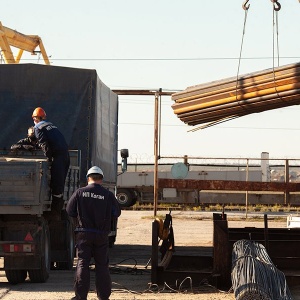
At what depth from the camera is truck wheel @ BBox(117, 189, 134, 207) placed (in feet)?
141

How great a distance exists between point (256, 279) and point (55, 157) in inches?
169

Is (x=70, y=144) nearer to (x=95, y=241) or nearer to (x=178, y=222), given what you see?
(x=95, y=241)

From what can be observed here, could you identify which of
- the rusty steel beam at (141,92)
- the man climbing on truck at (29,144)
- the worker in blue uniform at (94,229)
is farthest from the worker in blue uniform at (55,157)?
the rusty steel beam at (141,92)

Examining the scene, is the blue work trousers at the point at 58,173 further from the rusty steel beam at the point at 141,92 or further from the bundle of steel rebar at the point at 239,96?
the rusty steel beam at the point at 141,92

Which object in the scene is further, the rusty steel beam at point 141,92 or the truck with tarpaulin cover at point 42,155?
the rusty steel beam at point 141,92

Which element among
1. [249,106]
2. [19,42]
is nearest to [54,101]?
[249,106]

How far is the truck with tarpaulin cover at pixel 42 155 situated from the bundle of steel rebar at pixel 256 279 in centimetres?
187

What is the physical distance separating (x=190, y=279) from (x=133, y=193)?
30508 millimetres

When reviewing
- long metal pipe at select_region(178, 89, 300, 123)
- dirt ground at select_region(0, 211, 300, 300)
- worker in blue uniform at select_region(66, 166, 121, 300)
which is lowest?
dirt ground at select_region(0, 211, 300, 300)

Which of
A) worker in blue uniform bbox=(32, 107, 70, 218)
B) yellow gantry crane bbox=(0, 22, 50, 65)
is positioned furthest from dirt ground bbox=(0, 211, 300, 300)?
yellow gantry crane bbox=(0, 22, 50, 65)

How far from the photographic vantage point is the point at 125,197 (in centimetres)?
4322

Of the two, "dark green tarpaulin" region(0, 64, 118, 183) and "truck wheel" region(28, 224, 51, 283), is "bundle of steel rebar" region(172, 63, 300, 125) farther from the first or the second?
"truck wheel" region(28, 224, 51, 283)

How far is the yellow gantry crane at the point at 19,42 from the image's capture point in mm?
33725

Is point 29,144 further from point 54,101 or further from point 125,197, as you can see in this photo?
point 125,197
